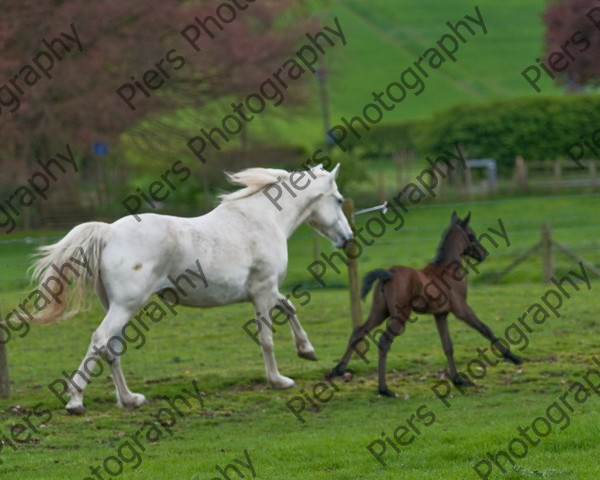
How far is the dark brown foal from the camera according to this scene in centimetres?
984

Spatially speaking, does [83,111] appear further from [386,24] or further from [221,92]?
[386,24]

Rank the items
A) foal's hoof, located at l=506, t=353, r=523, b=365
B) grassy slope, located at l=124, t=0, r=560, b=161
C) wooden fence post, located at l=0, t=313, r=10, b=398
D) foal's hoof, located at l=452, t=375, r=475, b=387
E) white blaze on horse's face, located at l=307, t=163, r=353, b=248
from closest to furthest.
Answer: wooden fence post, located at l=0, t=313, r=10, b=398
foal's hoof, located at l=452, t=375, r=475, b=387
foal's hoof, located at l=506, t=353, r=523, b=365
white blaze on horse's face, located at l=307, t=163, r=353, b=248
grassy slope, located at l=124, t=0, r=560, b=161

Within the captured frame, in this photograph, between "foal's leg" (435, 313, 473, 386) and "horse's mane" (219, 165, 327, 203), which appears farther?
"horse's mane" (219, 165, 327, 203)

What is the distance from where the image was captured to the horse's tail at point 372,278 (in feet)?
31.4

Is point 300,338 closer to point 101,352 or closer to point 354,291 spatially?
point 354,291

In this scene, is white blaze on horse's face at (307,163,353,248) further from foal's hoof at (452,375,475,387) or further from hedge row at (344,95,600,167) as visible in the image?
hedge row at (344,95,600,167)

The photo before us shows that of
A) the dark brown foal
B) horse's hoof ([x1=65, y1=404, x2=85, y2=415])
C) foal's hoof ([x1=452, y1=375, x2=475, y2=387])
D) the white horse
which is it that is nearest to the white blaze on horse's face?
the white horse

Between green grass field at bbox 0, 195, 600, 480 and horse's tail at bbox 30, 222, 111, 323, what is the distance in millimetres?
1010

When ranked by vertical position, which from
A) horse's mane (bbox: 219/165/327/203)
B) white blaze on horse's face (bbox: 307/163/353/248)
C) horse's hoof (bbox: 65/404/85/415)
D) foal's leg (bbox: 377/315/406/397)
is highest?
horse's mane (bbox: 219/165/327/203)

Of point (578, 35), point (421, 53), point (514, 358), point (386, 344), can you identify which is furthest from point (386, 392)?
point (421, 53)

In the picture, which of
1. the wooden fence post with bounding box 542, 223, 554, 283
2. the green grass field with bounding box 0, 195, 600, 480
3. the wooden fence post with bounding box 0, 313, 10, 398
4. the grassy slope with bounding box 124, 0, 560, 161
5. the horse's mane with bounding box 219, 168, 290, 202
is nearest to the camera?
the green grass field with bounding box 0, 195, 600, 480

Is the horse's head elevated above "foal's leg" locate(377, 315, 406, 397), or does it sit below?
above

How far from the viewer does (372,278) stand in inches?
380

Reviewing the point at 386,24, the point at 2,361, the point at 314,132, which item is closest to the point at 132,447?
the point at 2,361
